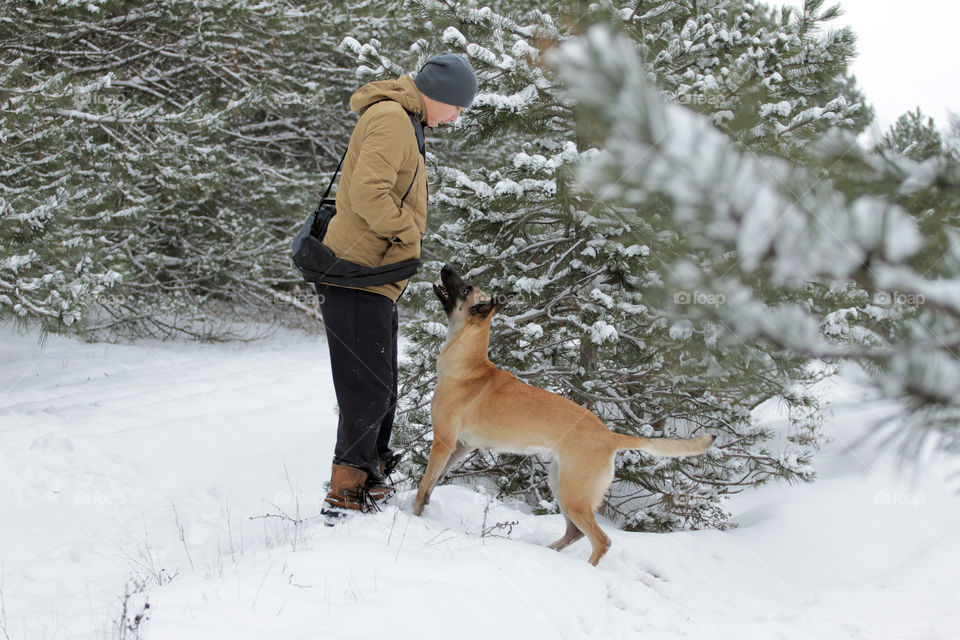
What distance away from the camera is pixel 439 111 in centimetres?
330

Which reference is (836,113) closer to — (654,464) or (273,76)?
(654,464)

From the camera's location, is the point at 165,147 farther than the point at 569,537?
Yes

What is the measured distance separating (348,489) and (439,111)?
214 centimetres

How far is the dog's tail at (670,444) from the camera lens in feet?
11.3

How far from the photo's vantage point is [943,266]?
1503 mm

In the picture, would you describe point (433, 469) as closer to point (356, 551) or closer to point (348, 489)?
point (348, 489)

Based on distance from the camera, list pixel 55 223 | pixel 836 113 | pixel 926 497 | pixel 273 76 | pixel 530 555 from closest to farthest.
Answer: pixel 530 555
pixel 836 113
pixel 926 497
pixel 55 223
pixel 273 76

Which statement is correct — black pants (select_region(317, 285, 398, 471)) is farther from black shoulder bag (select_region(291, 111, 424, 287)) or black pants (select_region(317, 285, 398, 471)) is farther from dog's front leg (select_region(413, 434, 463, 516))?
dog's front leg (select_region(413, 434, 463, 516))

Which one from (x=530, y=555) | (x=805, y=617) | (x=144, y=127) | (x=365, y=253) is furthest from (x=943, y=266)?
(x=144, y=127)

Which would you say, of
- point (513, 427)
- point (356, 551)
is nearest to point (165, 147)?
point (513, 427)

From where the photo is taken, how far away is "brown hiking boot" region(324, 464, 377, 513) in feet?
10.9

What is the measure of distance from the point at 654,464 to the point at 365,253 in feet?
9.88

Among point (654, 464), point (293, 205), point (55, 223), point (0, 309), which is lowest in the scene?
point (0, 309)

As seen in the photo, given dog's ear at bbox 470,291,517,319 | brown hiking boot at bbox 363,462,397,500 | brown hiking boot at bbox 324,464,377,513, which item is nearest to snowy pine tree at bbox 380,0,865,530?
dog's ear at bbox 470,291,517,319
